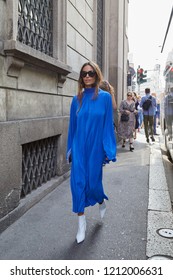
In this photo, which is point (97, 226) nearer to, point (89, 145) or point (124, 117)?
point (89, 145)

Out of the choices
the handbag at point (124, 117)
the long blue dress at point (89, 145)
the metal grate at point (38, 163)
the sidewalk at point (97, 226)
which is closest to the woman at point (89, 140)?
the long blue dress at point (89, 145)

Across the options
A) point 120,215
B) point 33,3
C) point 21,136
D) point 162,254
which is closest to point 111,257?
point 162,254

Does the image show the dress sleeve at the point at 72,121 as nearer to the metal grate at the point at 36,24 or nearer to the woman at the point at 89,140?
the woman at the point at 89,140

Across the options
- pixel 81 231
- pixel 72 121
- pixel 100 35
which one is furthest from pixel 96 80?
pixel 100 35

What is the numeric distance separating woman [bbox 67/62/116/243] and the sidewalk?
10.4 inches

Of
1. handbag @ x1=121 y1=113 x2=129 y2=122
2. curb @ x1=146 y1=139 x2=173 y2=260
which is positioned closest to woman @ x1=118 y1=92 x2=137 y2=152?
handbag @ x1=121 y1=113 x2=129 y2=122

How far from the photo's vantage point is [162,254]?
104 inches

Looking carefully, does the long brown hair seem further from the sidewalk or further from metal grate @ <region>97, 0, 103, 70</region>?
metal grate @ <region>97, 0, 103, 70</region>

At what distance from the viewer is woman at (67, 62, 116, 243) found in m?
2.88

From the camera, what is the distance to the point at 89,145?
116 inches

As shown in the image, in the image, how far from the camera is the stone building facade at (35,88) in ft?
10.6

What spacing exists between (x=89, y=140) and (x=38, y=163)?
169 centimetres
